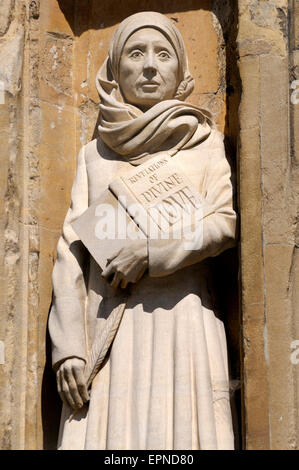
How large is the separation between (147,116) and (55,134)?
0.68m

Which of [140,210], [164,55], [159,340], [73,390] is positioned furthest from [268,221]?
[73,390]

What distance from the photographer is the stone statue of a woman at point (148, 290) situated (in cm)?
594

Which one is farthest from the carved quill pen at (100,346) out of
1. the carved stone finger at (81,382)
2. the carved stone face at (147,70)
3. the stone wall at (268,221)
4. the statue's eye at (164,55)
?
the statue's eye at (164,55)

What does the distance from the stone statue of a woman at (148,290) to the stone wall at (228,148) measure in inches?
6.9

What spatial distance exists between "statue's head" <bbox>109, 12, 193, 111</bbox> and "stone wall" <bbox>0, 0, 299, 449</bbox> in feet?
1.01

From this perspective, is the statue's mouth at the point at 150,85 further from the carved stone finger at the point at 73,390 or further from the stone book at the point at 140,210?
the carved stone finger at the point at 73,390

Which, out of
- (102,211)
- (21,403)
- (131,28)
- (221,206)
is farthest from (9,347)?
(131,28)

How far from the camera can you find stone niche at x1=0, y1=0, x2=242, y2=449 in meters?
6.30

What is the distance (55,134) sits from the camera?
6.82 meters

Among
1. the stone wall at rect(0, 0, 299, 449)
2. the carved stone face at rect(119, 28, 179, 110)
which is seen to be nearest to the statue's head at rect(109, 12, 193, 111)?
the carved stone face at rect(119, 28, 179, 110)

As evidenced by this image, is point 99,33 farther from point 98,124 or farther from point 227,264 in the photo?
point 227,264

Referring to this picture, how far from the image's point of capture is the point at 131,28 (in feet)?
21.5

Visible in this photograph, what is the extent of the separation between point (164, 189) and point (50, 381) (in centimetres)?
105

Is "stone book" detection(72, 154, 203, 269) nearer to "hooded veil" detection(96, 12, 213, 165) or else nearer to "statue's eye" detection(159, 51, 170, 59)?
"hooded veil" detection(96, 12, 213, 165)
